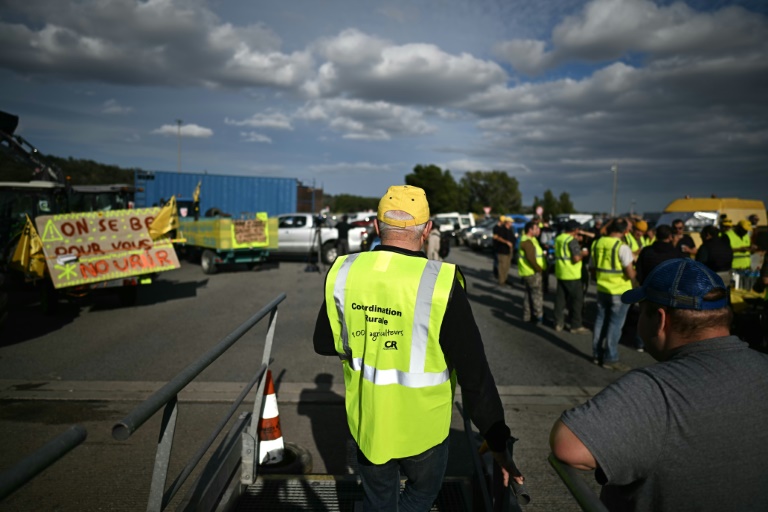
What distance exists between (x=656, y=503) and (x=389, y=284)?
3.74 feet

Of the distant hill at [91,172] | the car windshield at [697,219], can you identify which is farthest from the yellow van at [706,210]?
the distant hill at [91,172]

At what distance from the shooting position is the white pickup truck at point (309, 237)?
18.0 m

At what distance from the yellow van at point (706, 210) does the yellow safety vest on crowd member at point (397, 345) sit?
16.8 meters

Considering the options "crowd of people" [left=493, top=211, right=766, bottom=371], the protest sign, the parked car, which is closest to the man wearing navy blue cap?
"crowd of people" [left=493, top=211, right=766, bottom=371]

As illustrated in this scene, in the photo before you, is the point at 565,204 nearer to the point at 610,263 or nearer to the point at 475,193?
the point at 475,193

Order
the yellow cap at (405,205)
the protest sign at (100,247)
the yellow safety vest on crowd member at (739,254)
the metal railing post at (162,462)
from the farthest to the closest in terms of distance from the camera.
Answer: the yellow safety vest on crowd member at (739,254) < the protest sign at (100,247) < the yellow cap at (405,205) < the metal railing post at (162,462)

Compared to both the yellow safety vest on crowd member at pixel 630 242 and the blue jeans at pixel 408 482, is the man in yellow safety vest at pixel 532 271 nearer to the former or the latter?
the yellow safety vest on crowd member at pixel 630 242

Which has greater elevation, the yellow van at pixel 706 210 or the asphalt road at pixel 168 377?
the yellow van at pixel 706 210

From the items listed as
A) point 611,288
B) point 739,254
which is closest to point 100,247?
point 611,288

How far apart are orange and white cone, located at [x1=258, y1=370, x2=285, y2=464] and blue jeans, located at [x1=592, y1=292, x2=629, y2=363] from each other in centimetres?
456

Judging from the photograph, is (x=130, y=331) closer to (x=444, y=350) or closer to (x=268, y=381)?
(x=268, y=381)

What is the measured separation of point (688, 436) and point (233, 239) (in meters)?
15.1

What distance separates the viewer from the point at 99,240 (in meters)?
9.09

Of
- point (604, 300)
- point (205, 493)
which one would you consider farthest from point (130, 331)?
point (604, 300)
